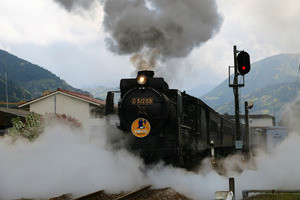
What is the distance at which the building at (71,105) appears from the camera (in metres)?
45.2

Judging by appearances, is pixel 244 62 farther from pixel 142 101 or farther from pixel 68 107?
pixel 68 107

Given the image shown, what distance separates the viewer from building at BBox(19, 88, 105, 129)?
4525 cm

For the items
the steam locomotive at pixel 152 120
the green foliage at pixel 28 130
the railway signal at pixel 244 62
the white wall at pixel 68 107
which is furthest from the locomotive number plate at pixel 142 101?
the white wall at pixel 68 107

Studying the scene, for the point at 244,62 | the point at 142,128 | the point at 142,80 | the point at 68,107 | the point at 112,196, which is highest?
the point at 68,107

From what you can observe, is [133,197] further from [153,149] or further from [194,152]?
[194,152]

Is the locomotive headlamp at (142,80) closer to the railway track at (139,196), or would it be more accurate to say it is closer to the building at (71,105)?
the railway track at (139,196)

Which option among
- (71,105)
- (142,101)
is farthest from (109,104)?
(71,105)

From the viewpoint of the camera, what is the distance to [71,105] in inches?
1805

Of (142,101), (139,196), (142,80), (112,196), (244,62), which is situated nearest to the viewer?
(139,196)

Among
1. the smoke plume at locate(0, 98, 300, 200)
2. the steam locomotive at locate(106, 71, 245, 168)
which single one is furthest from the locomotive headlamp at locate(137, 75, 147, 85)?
the smoke plume at locate(0, 98, 300, 200)

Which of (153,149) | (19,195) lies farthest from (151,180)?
(19,195)

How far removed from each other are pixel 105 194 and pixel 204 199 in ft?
8.42

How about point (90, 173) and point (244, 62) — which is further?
point (244, 62)

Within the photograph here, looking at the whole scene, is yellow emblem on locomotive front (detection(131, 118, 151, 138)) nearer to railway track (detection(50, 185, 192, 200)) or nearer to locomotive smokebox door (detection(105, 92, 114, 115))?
locomotive smokebox door (detection(105, 92, 114, 115))
